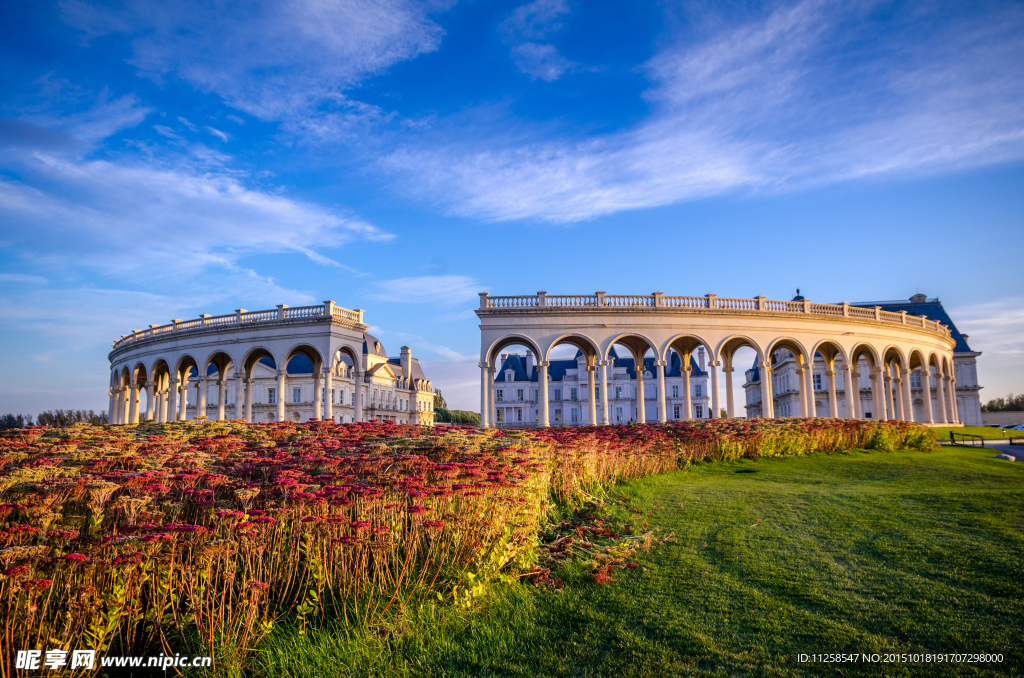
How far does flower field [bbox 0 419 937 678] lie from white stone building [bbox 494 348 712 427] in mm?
63017

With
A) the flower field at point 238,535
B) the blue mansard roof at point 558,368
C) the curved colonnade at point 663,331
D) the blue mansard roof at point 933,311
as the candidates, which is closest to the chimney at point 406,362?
the blue mansard roof at point 558,368

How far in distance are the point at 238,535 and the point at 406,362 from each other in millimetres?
75772

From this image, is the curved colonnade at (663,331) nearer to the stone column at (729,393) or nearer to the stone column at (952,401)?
the stone column at (729,393)

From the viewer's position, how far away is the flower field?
14.5ft

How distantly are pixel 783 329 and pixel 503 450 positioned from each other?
32.9 m

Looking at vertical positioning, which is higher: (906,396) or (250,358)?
(250,358)

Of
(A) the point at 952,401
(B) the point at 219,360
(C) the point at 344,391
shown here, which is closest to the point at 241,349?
(B) the point at 219,360

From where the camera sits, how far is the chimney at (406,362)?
3051 inches

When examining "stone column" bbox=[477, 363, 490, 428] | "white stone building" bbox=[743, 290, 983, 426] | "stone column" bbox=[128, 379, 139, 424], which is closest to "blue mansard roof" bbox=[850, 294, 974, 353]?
"white stone building" bbox=[743, 290, 983, 426]

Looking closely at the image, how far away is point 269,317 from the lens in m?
38.4

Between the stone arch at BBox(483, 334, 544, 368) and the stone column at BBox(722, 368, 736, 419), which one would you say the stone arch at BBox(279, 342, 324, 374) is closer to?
the stone arch at BBox(483, 334, 544, 368)

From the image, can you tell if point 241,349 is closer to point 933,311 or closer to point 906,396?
point 906,396

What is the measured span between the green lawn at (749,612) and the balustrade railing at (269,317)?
1234 inches

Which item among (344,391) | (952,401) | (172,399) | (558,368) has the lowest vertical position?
(952,401)
